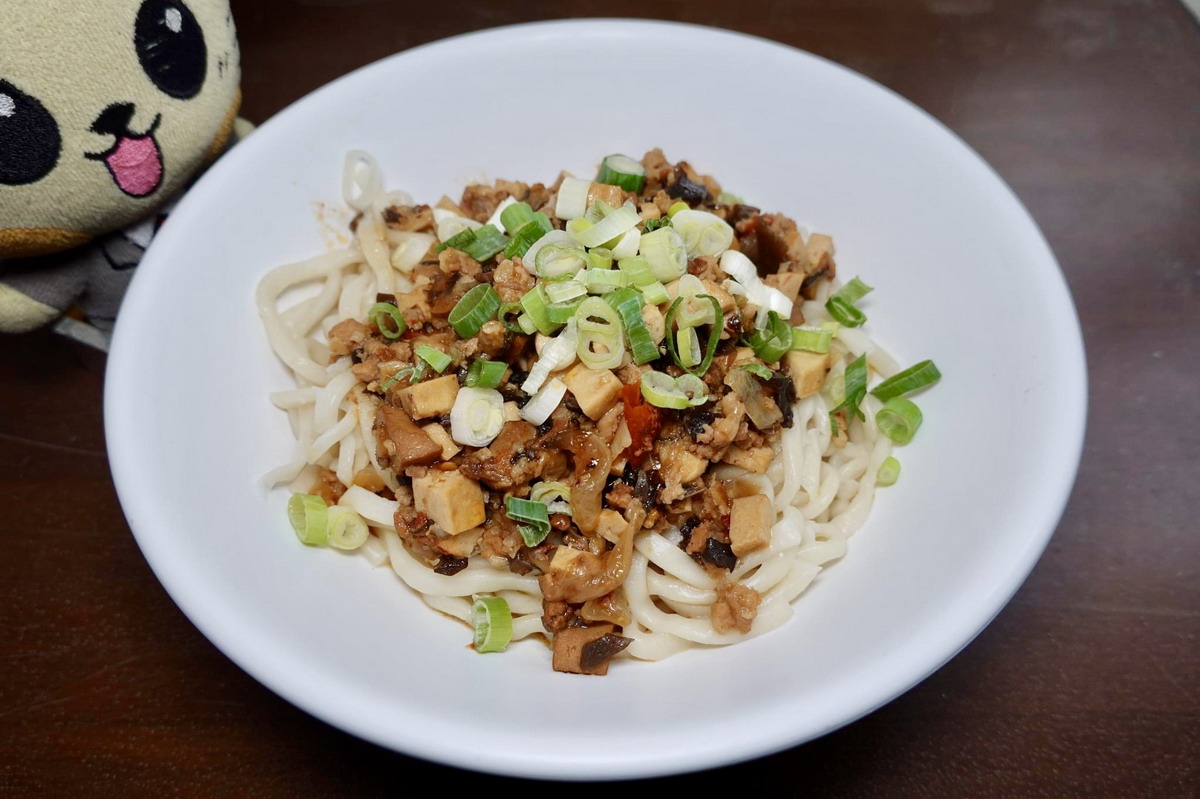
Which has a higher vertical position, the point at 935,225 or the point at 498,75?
the point at 498,75

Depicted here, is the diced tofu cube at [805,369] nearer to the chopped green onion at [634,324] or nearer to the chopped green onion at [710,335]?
the chopped green onion at [710,335]

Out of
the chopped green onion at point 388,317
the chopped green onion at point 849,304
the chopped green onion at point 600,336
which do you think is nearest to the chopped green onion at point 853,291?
the chopped green onion at point 849,304

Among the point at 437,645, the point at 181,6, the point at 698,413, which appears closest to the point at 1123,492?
the point at 698,413

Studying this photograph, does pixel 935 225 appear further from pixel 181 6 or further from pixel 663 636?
pixel 181 6

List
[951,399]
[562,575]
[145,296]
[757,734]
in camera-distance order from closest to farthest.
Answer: [757,734], [562,575], [145,296], [951,399]

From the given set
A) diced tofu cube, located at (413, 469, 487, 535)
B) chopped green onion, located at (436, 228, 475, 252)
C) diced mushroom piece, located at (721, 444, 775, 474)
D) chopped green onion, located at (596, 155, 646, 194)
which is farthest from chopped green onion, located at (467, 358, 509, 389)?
chopped green onion, located at (596, 155, 646, 194)

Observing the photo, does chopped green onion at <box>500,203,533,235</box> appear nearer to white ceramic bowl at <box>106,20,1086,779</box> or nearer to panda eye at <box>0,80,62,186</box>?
white ceramic bowl at <box>106,20,1086,779</box>
